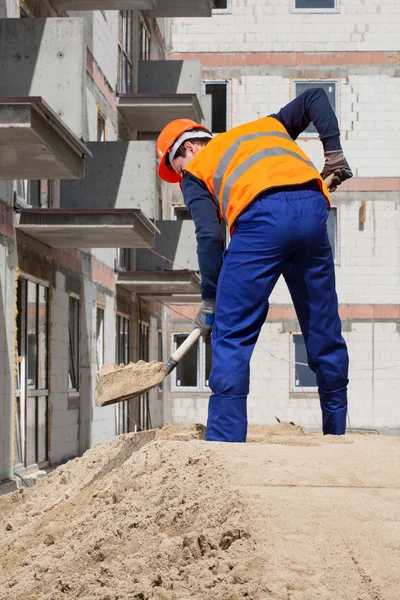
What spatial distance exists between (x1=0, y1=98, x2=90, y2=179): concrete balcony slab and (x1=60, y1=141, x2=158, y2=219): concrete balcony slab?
12.0 ft

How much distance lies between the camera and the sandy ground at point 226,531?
3098 millimetres

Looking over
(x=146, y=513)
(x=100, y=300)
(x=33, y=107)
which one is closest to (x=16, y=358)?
(x=33, y=107)

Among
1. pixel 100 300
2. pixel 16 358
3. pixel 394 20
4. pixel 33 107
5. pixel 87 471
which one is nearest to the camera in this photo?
pixel 87 471

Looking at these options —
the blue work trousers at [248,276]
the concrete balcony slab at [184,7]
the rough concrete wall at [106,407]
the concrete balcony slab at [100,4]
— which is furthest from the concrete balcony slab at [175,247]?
the blue work trousers at [248,276]

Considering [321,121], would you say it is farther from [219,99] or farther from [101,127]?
[219,99]

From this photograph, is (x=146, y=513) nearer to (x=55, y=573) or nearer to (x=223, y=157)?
(x=55, y=573)

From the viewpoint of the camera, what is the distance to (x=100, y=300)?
16.5 metres

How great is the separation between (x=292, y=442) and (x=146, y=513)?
53.3 inches

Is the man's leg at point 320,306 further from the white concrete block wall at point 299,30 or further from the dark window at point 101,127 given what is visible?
the white concrete block wall at point 299,30

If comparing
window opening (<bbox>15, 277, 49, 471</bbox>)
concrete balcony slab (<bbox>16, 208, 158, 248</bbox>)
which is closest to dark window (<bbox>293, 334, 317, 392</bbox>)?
concrete balcony slab (<bbox>16, 208, 158, 248</bbox>)

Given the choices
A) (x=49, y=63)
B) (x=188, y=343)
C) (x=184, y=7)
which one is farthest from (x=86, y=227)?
(x=184, y=7)

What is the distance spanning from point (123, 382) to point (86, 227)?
21.6 feet

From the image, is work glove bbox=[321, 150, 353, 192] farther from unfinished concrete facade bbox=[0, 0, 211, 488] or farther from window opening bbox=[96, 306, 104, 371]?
window opening bbox=[96, 306, 104, 371]

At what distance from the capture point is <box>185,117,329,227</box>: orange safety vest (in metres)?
5.05
